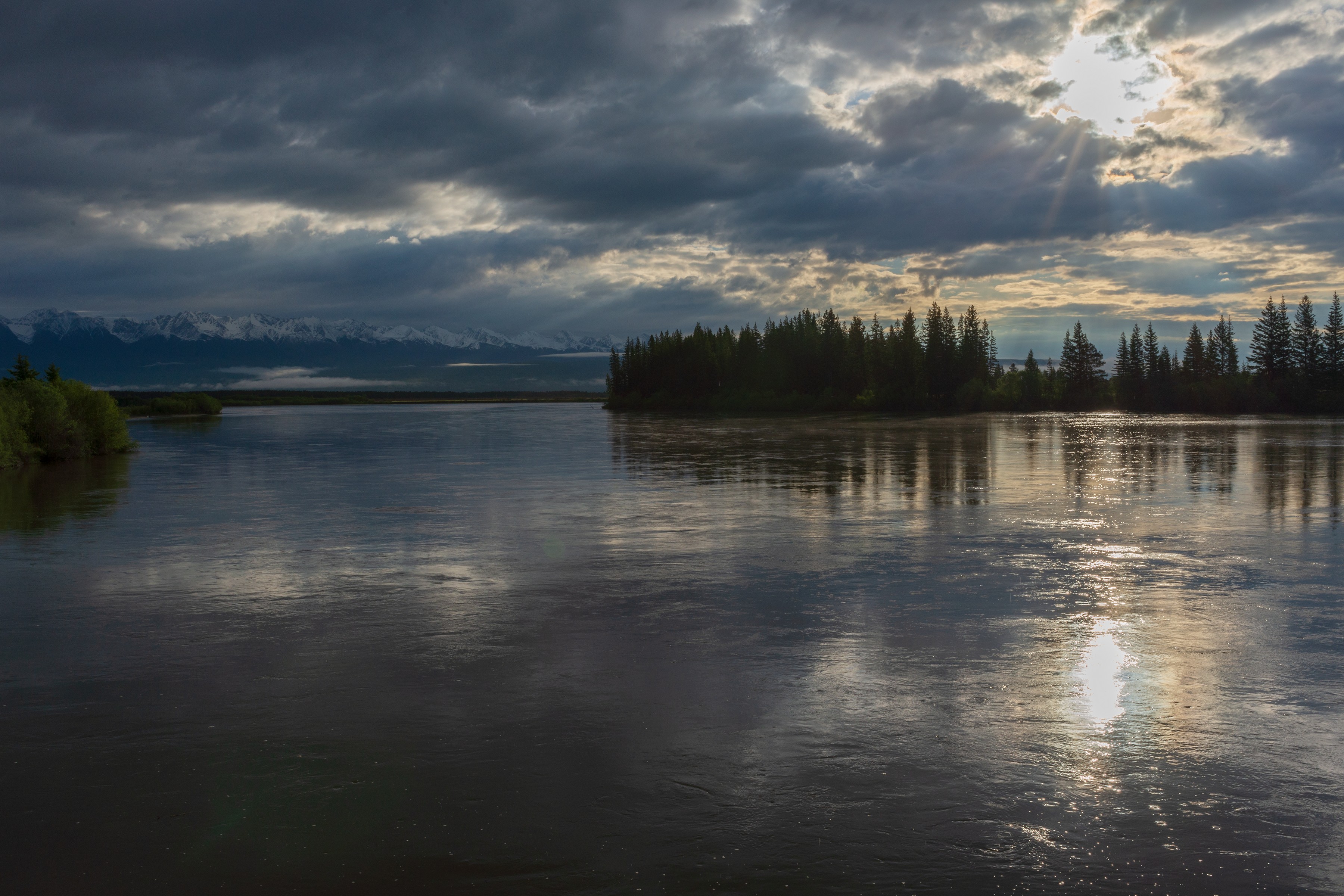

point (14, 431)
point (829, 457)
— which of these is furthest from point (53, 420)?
point (829, 457)

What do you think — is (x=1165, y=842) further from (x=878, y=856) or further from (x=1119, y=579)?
(x=1119, y=579)

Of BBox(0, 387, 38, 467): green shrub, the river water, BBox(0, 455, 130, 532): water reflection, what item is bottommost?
the river water

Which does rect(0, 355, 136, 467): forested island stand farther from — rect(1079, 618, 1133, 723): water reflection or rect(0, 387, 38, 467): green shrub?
rect(1079, 618, 1133, 723): water reflection

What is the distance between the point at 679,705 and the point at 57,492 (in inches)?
1266

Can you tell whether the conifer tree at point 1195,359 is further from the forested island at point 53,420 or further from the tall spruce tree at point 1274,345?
the forested island at point 53,420

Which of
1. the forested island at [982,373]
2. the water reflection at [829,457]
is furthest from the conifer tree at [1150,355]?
the water reflection at [829,457]

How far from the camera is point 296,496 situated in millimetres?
29984

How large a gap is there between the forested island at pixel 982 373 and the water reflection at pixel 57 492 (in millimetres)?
117007

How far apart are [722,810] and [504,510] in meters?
19.2

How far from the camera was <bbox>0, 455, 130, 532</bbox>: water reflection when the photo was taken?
84.2 feet

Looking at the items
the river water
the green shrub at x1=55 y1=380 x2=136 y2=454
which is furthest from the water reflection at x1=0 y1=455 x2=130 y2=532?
the green shrub at x1=55 y1=380 x2=136 y2=454

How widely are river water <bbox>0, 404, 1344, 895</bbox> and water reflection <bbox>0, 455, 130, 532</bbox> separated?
2.64 metres

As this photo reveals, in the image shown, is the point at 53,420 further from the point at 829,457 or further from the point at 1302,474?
the point at 1302,474

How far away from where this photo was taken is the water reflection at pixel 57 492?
25.7m
